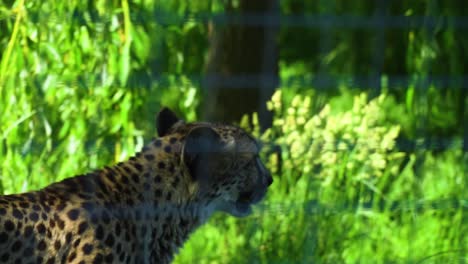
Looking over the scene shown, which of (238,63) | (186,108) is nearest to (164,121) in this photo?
(186,108)

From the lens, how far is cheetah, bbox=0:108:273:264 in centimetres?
276

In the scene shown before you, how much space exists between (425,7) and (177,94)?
103 centimetres

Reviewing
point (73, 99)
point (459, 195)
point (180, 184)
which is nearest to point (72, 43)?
point (73, 99)

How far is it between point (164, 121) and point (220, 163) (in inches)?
8.3

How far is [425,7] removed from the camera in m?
4.47

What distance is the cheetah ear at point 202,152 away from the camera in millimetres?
3016

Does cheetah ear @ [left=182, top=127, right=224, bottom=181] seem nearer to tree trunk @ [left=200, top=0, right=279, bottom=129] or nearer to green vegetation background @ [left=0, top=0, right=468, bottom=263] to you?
green vegetation background @ [left=0, top=0, right=468, bottom=263]

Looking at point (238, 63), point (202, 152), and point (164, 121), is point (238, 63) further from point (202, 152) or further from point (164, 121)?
point (202, 152)

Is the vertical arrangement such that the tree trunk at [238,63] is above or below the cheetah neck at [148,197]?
above

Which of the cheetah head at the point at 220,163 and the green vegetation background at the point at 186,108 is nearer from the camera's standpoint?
the cheetah head at the point at 220,163

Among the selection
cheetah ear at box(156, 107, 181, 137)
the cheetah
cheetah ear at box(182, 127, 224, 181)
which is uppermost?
cheetah ear at box(156, 107, 181, 137)

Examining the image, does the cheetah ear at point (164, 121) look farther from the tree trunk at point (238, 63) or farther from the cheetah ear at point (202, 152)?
the tree trunk at point (238, 63)

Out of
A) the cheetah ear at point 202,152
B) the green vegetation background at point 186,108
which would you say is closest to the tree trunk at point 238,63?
the green vegetation background at point 186,108

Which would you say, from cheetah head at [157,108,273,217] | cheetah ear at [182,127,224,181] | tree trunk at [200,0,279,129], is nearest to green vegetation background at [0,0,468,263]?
cheetah head at [157,108,273,217]
